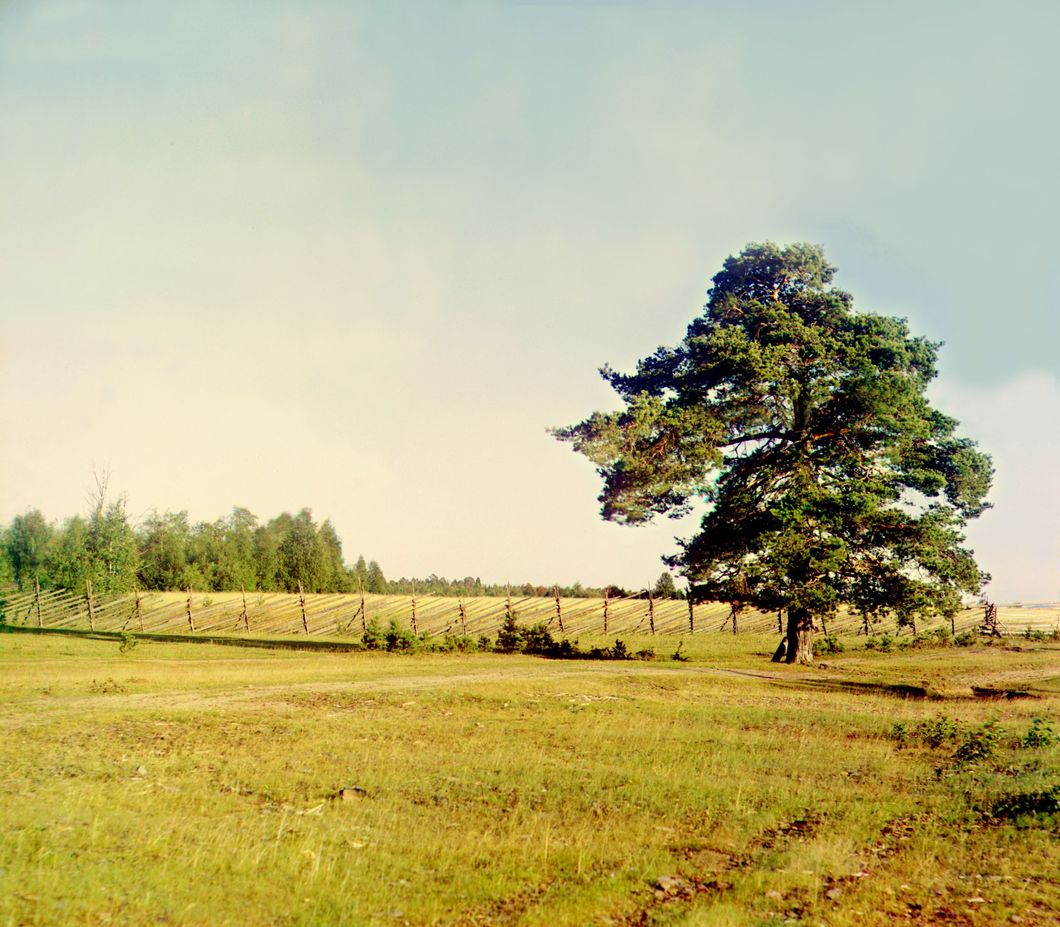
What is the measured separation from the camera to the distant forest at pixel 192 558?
49.1m

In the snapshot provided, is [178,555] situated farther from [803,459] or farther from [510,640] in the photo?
[803,459]

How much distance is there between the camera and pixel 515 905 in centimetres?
646

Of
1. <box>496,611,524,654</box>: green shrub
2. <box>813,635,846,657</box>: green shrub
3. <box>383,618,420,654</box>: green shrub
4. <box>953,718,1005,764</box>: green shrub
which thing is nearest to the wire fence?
<box>813,635,846,657</box>: green shrub

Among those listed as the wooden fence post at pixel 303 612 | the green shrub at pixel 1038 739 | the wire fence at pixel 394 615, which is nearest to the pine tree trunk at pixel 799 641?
the green shrub at pixel 1038 739

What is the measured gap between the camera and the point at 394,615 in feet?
203

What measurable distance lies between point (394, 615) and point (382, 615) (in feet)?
6.32

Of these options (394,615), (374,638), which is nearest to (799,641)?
(374,638)

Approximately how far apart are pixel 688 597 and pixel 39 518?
87.7 m

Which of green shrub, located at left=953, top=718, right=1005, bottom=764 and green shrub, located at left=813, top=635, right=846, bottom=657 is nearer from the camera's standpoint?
green shrub, located at left=953, top=718, right=1005, bottom=764

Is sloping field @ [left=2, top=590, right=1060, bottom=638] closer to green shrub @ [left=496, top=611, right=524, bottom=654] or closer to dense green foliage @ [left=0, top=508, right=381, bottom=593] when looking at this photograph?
dense green foliage @ [left=0, top=508, right=381, bottom=593]

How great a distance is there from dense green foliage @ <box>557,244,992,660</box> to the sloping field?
25.5 metres

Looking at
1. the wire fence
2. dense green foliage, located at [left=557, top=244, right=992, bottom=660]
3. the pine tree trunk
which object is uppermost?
dense green foliage, located at [left=557, top=244, right=992, bottom=660]

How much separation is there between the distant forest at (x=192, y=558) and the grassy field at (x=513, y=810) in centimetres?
1610

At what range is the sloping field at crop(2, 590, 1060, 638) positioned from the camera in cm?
5700
